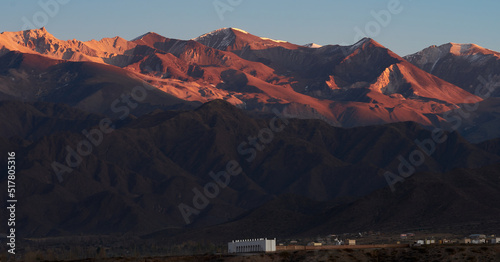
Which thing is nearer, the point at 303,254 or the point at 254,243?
the point at 303,254

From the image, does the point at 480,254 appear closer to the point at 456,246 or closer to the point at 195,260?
the point at 456,246

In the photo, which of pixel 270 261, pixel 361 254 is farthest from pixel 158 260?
pixel 361 254

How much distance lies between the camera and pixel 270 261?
529 feet

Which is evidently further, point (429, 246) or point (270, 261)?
point (429, 246)

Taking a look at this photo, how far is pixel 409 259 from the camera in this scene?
544 ft

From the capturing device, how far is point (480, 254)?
163000 mm

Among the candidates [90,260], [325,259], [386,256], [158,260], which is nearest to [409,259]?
[386,256]

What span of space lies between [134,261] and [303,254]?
27811 millimetres

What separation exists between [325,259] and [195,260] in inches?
837

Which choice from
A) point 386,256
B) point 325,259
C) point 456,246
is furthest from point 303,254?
point 456,246

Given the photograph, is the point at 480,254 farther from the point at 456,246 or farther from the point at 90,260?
the point at 90,260

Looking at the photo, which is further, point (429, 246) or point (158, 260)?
point (429, 246)

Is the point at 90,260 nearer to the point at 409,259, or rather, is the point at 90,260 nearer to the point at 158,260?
the point at 158,260

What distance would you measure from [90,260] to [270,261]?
31136mm
